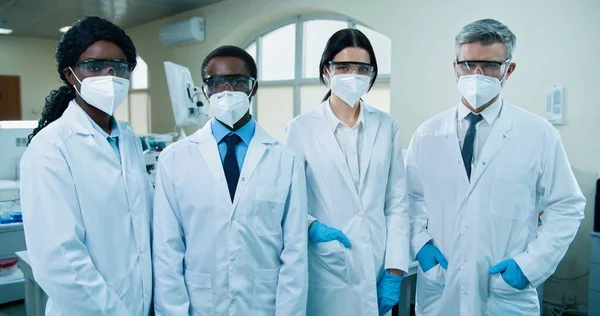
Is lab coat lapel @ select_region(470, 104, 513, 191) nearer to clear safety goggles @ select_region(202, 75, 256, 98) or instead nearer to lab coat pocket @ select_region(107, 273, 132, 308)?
clear safety goggles @ select_region(202, 75, 256, 98)

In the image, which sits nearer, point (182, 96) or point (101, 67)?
point (101, 67)

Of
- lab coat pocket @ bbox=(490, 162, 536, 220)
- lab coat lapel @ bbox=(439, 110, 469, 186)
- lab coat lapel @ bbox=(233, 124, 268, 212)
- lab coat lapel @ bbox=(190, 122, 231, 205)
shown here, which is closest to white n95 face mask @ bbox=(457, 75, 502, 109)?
lab coat lapel @ bbox=(439, 110, 469, 186)

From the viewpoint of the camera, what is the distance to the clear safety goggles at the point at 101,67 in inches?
51.3

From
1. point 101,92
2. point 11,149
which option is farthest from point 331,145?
point 11,149

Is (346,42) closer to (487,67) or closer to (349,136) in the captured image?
(349,136)

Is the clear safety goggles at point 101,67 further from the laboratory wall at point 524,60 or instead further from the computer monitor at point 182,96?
the laboratory wall at point 524,60

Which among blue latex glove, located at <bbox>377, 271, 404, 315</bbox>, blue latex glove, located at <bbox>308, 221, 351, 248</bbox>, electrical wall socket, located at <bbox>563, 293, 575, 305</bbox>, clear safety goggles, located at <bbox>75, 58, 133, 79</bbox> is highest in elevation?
clear safety goggles, located at <bbox>75, 58, 133, 79</bbox>

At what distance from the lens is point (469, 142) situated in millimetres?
1540

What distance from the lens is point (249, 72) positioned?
4.72 feet

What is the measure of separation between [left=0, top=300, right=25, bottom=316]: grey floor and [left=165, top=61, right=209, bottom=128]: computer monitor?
159 cm

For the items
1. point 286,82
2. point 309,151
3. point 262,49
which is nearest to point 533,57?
point 309,151

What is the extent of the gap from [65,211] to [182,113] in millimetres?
2097

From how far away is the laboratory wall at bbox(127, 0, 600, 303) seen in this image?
9.60 feet

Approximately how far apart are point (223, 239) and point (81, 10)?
6.37 metres
